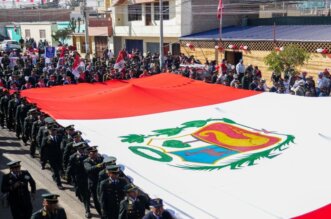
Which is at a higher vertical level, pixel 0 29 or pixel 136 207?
pixel 0 29

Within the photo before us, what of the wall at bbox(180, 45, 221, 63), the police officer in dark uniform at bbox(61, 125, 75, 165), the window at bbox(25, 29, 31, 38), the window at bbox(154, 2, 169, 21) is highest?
the window at bbox(154, 2, 169, 21)

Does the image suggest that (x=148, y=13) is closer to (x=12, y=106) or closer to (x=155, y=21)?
(x=155, y=21)

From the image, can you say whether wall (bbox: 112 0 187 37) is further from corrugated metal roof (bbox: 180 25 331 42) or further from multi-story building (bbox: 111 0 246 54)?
corrugated metal roof (bbox: 180 25 331 42)

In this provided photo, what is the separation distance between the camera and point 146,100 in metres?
9.39

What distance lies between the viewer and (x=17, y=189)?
7098 millimetres

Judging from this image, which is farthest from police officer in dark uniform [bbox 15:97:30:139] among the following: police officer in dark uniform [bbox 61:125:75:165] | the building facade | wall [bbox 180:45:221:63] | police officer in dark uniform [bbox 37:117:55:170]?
the building facade

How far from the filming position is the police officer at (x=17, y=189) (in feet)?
23.4

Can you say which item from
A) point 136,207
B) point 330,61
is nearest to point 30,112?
point 136,207

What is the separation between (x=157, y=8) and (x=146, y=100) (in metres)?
21.4

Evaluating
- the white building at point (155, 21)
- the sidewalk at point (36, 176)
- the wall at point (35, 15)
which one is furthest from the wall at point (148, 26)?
the wall at point (35, 15)

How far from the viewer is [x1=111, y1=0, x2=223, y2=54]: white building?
2720cm

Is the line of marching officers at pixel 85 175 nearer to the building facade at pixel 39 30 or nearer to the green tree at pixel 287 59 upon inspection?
the green tree at pixel 287 59

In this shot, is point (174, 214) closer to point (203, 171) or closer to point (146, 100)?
point (203, 171)

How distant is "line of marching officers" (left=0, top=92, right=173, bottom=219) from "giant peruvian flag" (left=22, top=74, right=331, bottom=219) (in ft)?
1.19
